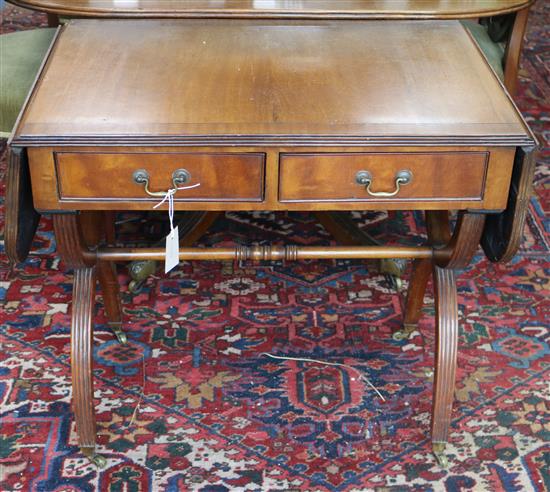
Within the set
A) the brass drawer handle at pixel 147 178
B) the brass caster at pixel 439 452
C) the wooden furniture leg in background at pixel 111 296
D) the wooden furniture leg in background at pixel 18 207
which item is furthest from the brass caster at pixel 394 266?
the wooden furniture leg in background at pixel 18 207

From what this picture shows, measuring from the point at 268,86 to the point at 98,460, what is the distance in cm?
99

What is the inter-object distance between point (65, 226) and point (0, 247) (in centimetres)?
111

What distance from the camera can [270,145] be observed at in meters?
1.70

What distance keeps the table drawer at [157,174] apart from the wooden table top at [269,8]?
699 mm

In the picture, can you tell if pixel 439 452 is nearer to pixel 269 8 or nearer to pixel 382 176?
pixel 382 176

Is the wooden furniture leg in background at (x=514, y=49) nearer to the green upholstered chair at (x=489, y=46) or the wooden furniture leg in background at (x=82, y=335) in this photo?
the green upholstered chair at (x=489, y=46)

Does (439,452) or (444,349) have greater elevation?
(444,349)

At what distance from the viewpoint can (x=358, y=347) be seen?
2.46m

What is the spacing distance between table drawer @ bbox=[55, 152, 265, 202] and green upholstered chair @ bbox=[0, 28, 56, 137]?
83 centimetres

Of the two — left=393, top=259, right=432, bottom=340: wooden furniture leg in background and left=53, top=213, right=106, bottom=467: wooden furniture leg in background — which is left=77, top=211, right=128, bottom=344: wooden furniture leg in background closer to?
left=53, top=213, right=106, bottom=467: wooden furniture leg in background

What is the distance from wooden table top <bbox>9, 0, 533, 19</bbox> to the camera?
7.57 feet

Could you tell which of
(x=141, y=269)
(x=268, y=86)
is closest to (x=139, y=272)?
(x=141, y=269)

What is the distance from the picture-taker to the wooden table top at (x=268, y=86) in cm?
172

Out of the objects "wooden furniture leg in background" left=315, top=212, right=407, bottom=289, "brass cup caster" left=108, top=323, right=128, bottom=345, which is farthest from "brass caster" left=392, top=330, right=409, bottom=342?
"brass cup caster" left=108, top=323, right=128, bottom=345
